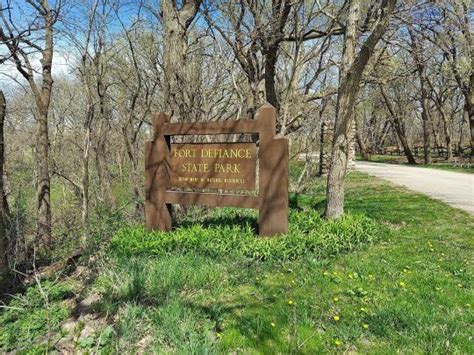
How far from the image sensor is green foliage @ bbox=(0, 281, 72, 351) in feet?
10.7

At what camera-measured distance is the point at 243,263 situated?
14.5 ft

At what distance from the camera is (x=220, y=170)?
5363 millimetres

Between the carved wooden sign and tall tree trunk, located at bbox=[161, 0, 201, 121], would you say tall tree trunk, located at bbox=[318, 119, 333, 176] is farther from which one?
the carved wooden sign

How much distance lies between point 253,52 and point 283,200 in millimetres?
5530

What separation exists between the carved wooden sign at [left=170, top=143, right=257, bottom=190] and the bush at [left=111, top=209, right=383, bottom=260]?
723 mm

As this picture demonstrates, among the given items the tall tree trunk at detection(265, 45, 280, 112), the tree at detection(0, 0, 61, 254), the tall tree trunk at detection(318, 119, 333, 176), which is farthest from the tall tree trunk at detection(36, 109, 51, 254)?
the tall tree trunk at detection(318, 119, 333, 176)

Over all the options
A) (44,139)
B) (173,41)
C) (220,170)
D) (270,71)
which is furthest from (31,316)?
(270,71)

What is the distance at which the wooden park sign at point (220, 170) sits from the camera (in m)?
5.02

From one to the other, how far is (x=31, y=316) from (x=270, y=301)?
8.34ft

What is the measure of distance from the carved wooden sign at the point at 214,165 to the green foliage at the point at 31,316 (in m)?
2.32

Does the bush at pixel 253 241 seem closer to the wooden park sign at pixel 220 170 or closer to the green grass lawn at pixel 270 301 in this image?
the green grass lawn at pixel 270 301

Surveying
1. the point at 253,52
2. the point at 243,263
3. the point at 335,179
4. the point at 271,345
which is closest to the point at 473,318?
the point at 271,345

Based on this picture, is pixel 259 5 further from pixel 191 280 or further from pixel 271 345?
pixel 271 345

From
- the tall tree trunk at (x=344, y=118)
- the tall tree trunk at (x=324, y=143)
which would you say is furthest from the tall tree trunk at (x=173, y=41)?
the tall tree trunk at (x=324, y=143)
